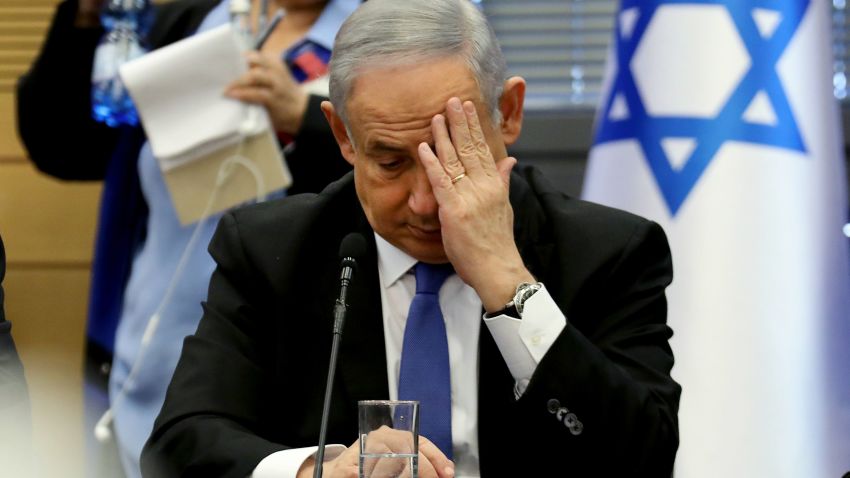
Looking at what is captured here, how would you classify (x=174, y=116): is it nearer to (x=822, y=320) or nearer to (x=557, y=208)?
(x=557, y=208)

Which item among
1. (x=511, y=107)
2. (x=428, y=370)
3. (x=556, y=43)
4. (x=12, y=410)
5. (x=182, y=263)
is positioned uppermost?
(x=511, y=107)

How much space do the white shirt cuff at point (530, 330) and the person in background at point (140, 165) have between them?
0.91 metres

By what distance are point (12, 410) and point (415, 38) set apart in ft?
2.74

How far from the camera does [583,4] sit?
544cm

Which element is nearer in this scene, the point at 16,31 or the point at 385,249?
the point at 385,249

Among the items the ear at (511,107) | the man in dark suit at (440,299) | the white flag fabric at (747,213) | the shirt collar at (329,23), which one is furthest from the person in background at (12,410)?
the white flag fabric at (747,213)

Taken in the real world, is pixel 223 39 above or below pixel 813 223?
above

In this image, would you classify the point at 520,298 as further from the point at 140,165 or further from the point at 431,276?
the point at 140,165

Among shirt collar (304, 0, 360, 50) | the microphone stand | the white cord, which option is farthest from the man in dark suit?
shirt collar (304, 0, 360, 50)

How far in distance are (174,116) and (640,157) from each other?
116 cm

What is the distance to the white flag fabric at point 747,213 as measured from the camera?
319cm

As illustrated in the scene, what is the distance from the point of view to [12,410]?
1.86 m

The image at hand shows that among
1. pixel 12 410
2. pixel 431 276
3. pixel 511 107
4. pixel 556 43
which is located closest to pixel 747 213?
pixel 511 107

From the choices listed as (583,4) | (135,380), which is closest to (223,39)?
(135,380)
